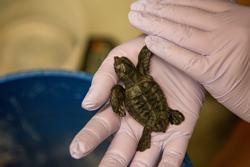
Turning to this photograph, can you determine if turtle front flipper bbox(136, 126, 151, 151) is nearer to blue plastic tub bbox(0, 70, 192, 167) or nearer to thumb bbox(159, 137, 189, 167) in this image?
thumb bbox(159, 137, 189, 167)

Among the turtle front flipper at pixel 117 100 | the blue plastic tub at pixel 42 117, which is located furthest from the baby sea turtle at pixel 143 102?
the blue plastic tub at pixel 42 117

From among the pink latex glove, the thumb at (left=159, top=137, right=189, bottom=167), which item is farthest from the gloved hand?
the pink latex glove

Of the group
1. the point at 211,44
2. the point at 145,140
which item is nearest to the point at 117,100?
the point at 145,140

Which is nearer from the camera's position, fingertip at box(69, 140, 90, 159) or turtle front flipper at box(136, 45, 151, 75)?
fingertip at box(69, 140, 90, 159)

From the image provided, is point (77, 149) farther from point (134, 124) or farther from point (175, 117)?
point (175, 117)

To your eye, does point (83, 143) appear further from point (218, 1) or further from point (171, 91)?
point (218, 1)

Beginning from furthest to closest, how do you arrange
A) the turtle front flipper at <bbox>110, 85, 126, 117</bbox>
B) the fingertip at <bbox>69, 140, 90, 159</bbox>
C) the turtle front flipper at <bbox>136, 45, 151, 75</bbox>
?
1. the turtle front flipper at <bbox>136, 45, 151, 75</bbox>
2. the turtle front flipper at <bbox>110, 85, 126, 117</bbox>
3. the fingertip at <bbox>69, 140, 90, 159</bbox>

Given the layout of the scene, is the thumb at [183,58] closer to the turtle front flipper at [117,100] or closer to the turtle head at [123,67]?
the turtle head at [123,67]
